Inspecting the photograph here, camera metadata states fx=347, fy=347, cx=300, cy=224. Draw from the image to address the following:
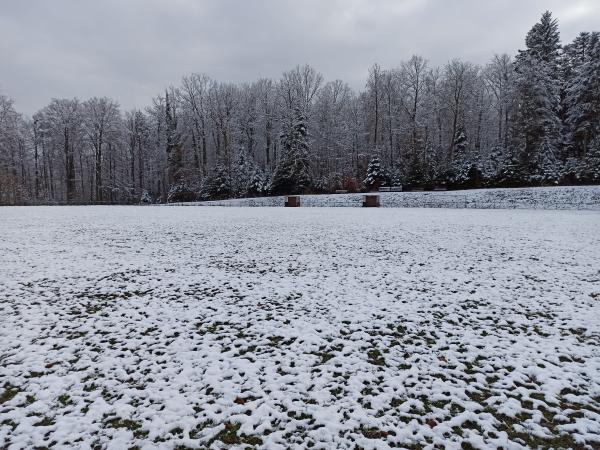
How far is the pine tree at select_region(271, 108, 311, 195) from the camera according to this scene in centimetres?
3712

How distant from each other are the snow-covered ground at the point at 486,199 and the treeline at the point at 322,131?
4.24 m

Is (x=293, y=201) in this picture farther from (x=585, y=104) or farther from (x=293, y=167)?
(x=585, y=104)

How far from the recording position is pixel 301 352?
417cm

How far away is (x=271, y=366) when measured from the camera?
3850mm

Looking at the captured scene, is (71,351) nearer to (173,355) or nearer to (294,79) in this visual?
(173,355)

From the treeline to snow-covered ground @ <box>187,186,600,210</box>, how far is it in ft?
13.9

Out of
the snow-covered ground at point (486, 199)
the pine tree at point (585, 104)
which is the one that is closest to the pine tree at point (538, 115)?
the pine tree at point (585, 104)

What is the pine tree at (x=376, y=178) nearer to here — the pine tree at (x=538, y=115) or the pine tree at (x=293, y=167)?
the pine tree at (x=293, y=167)

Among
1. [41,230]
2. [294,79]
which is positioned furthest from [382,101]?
[41,230]

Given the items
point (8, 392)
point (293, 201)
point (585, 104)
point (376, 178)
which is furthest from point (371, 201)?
point (8, 392)

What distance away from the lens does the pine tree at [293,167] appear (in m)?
37.1

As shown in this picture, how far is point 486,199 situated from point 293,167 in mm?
18632

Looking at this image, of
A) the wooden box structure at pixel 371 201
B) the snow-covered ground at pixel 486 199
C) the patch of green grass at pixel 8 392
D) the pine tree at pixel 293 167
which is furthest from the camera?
the pine tree at pixel 293 167

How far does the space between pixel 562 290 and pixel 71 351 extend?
782 centimetres
